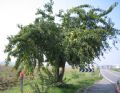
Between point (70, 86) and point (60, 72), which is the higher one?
point (60, 72)

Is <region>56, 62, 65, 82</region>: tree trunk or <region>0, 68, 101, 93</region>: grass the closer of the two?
<region>0, 68, 101, 93</region>: grass

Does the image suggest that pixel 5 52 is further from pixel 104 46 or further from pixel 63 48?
pixel 104 46

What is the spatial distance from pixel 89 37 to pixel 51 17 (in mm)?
4460

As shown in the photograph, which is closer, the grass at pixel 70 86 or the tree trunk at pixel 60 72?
the grass at pixel 70 86

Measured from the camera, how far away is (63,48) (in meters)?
30.8

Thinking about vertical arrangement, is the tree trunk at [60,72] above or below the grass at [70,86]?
above

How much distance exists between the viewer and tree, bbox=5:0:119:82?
24719 millimetres

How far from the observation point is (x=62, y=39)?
1217 inches

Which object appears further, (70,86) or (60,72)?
(60,72)

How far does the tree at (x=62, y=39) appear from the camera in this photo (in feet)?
81.1

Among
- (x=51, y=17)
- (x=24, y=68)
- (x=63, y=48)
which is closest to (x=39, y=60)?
(x=24, y=68)

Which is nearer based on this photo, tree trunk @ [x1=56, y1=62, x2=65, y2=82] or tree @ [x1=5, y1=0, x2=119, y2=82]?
tree @ [x1=5, y1=0, x2=119, y2=82]

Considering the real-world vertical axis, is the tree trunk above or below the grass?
above

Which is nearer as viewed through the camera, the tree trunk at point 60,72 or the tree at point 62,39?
the tree at point 62,39
